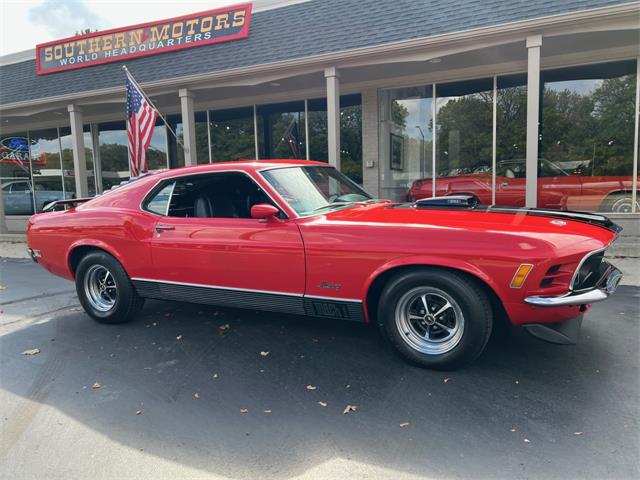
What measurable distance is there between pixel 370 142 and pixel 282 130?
2.76 meters

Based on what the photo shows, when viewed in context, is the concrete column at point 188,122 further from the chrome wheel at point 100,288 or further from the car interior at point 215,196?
the car interior at point 215,196

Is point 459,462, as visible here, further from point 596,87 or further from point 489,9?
A: point 596,87

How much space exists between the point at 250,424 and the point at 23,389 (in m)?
1.89

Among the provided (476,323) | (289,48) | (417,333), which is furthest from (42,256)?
(289,48)

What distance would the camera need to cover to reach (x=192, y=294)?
429cm

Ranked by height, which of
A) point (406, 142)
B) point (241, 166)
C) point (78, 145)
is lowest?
point (241, 166)

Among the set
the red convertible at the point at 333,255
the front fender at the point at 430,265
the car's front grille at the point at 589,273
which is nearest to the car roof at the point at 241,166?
the red convertible at the point at 333,255

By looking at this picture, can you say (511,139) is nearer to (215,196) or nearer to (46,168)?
(215,196)

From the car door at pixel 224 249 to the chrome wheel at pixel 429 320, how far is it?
87cm

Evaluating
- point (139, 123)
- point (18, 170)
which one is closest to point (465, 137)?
point (139, 123)

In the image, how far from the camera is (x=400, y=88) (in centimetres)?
1090

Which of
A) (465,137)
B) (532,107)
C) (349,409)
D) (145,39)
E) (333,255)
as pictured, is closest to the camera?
(349,409)

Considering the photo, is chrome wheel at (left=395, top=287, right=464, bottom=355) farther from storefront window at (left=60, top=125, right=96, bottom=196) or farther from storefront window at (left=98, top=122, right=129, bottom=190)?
storefront window at (left=60, top=125, right=96, bottom=196)

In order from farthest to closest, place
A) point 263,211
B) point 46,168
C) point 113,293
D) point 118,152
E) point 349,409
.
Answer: point 46,168 < point 118,152 < point 113,293 < point 263,211 < point 349,409
